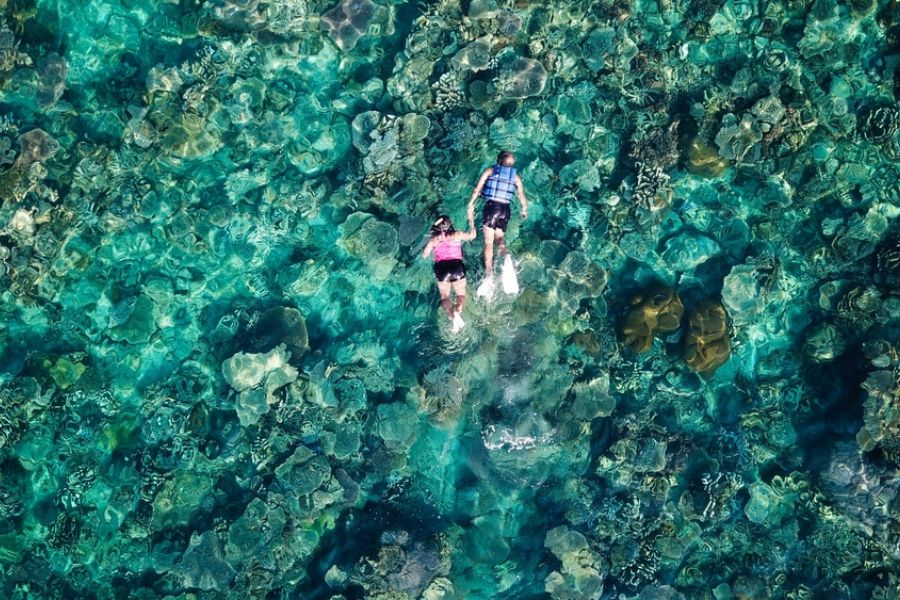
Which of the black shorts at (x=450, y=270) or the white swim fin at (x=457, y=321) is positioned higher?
the black shorts at (x=450, y=270)

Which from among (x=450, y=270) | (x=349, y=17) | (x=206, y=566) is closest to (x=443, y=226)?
(x=450, y=270)

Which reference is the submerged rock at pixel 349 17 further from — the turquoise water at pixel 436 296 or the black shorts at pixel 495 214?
the black shorts at pixel 495 214

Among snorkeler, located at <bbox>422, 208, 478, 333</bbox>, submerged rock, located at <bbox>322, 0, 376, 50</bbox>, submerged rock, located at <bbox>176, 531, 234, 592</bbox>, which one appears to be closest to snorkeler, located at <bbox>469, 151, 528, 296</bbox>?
snorkeler, located at <bbox>422, 208, 478, 333</bbox>

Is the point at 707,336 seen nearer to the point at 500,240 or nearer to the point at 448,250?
the point at 500,240

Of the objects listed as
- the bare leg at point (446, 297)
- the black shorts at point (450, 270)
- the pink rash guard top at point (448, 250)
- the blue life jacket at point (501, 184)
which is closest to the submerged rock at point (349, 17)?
the blue life jacket at point (501, 184)

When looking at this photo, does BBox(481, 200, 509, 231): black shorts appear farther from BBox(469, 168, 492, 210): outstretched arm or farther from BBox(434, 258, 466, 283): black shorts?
BBox(434, 258, 466, 283): black shorts

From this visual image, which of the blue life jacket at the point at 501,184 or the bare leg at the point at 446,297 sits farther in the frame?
the bare leg at the point at 446,297

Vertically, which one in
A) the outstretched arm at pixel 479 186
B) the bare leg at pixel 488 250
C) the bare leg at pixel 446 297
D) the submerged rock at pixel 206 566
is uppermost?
the outstretched arm at pixel 479 186
